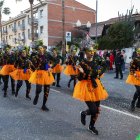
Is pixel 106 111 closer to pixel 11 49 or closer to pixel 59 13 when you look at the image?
pixel 11 49

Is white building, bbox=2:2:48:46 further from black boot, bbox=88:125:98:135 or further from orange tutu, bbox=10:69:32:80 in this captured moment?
black boot, bbox=88:125:98:135

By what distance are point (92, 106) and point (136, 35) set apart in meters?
29.1

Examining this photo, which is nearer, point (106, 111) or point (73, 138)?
point (73, 138)

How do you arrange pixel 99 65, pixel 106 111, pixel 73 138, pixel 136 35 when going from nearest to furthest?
1. pixel 73 138
2. pixel 99 65
3. pixel 106 111
4. pixel 136 35

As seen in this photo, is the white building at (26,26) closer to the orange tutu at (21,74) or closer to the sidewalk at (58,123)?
the orange tutu at (21,74)

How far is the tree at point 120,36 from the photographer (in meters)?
32.6

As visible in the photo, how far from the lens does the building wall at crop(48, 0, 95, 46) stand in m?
56.5

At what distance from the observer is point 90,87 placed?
6.95 metres

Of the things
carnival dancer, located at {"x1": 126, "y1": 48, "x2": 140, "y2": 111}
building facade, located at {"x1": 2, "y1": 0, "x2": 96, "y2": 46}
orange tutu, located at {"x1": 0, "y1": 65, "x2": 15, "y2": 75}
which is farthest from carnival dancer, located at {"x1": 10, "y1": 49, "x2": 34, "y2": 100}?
building facade, located at {"x1": 2, "y1": 0, "x2": 96, "y2": 46}

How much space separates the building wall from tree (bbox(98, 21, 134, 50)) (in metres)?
24.1

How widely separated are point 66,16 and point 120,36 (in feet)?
92.7

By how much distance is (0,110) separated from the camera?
966 cm

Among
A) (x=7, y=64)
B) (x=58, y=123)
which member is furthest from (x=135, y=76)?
(x=7, y=64)

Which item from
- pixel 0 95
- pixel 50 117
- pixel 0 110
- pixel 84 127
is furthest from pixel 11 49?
pixel 84 127
